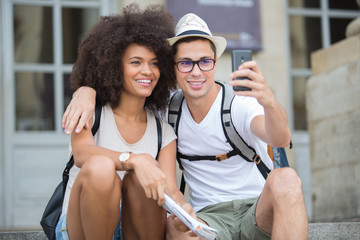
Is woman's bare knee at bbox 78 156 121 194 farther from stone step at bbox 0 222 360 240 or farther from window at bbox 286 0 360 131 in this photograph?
window at bbox 286 0 360 131

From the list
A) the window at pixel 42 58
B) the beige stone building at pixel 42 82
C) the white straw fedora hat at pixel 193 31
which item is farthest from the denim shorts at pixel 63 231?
the window at pixel 42 58

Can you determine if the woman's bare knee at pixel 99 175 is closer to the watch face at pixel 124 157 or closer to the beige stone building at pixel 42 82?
the watch face at pixel 124 157

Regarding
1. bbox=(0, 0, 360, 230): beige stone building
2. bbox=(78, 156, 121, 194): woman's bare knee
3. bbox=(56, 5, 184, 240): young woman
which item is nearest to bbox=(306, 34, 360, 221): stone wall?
bbox=(0, 0, 360, 230): beige stone building

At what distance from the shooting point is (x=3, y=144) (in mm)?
6621

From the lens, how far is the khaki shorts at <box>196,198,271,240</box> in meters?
3.23

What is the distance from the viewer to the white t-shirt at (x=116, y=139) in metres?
3.32

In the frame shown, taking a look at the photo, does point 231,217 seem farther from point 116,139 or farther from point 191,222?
point 116,139

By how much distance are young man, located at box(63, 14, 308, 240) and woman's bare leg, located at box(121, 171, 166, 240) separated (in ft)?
0.29

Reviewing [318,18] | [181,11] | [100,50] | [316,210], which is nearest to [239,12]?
[181,11]

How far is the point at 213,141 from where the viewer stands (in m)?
3.41

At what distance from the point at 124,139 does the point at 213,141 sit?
51 centimetres

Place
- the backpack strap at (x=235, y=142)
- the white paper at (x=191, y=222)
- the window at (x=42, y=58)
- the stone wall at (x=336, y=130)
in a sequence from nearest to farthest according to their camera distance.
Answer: the white paper at (x=191, y=222) < the backpack strap at (x=235, y=142) < the stone wall at (x=336, y=130) < the window at (x=42, y=58)

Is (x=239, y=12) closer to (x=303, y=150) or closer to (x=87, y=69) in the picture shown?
(x=303, y=150)

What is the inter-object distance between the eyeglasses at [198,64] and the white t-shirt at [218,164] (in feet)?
0.66
